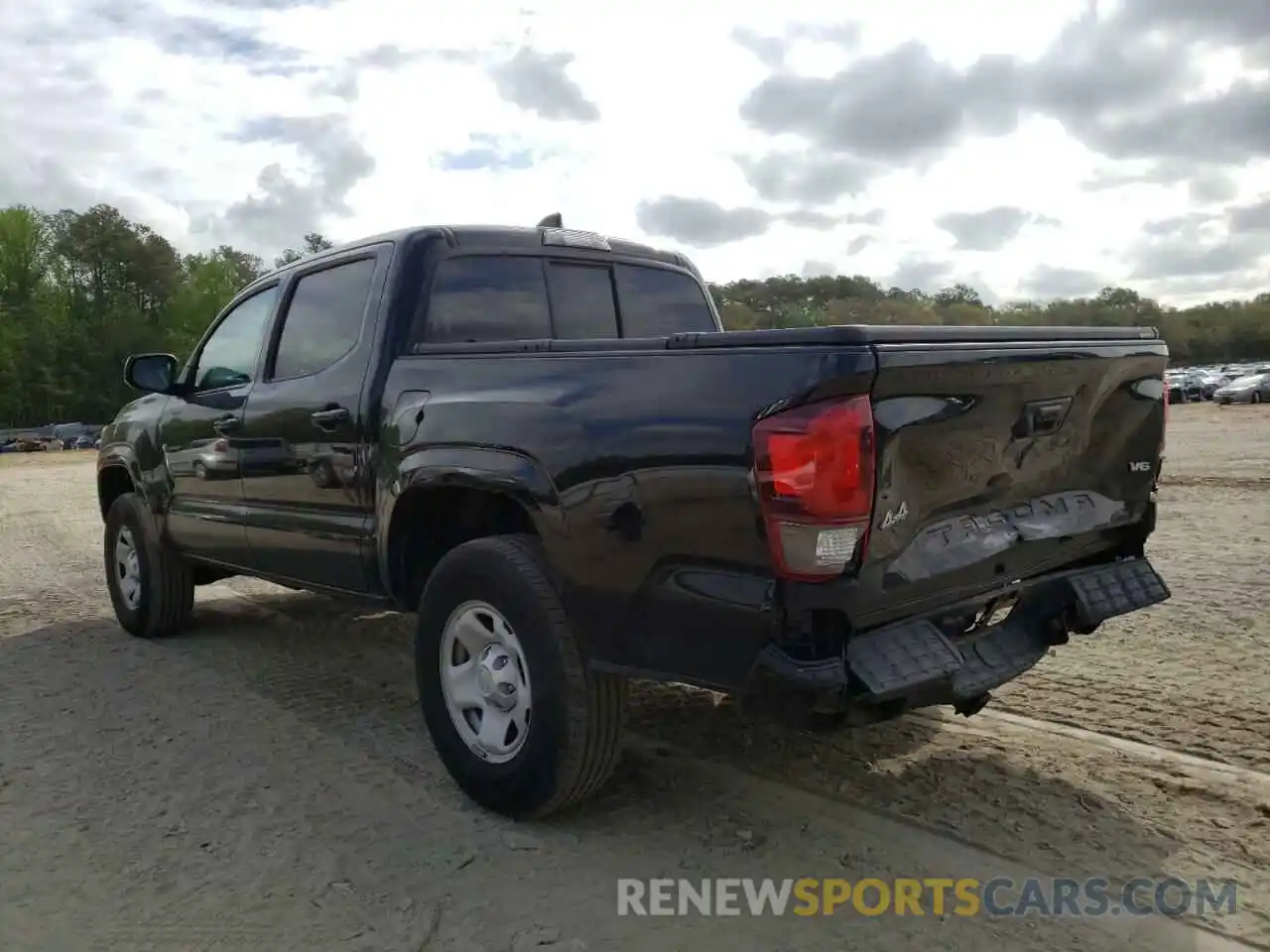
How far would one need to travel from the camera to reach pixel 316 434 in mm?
4379

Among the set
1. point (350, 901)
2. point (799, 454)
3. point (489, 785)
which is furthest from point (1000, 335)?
point (350, 901)

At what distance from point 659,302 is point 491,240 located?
95 cm

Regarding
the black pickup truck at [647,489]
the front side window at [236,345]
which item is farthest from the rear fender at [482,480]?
the front side window at [236,345]

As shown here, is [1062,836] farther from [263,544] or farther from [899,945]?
[263,544]

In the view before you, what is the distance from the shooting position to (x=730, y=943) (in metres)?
Answer: 2.74

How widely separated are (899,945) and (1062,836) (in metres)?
0.82

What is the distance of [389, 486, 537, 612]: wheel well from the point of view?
3.79 meters

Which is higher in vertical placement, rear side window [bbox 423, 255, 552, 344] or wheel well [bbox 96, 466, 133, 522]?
rear side window [bbox 423, 255, 552, 344]

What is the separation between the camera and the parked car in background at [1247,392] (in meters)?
40.4

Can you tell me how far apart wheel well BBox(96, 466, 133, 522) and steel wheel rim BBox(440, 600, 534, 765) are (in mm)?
3605

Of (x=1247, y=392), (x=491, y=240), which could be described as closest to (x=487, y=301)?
(x=491, y=240)

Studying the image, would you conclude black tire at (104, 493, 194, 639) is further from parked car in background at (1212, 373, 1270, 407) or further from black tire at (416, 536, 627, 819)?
parked car in background at (1212, 373, 1270, 407)

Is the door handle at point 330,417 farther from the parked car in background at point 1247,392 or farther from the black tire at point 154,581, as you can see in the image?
the parked car in background at point 1247,392

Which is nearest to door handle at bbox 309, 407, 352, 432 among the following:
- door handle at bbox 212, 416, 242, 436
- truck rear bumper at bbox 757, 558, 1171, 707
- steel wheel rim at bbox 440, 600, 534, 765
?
door handle at bbox 212, 416, 242, 436
